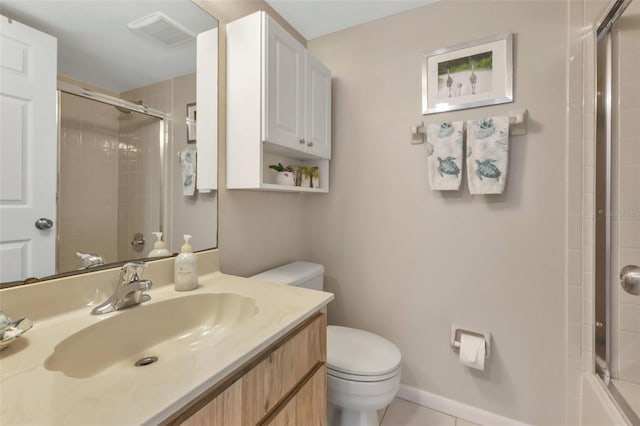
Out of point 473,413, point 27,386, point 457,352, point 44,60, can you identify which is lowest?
point 473,413

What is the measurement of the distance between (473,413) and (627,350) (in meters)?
0.75

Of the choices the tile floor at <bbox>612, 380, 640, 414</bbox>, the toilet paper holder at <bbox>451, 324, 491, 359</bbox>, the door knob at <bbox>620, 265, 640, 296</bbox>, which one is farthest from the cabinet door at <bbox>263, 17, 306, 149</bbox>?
the tile floor at <bbox>612, 380, 640, 414</bbox>

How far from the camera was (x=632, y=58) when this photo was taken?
1157 mm

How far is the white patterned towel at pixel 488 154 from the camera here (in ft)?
4.43

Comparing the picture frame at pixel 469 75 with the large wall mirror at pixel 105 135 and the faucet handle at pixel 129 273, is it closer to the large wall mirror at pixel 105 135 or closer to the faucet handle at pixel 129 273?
the large wall mirror at pixel 105 135

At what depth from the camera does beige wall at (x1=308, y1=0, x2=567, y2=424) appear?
1.36 meters

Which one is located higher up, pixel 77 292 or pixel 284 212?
pixel 284 212

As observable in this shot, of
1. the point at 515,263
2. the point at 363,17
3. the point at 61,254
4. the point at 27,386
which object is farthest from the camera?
the point at 363,17

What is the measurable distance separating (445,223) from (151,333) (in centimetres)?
143

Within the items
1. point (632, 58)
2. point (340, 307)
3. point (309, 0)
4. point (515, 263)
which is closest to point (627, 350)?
point (515, 263)

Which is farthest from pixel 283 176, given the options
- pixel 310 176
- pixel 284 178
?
pixel 310 176

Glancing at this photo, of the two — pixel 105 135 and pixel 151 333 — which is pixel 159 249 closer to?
pixel 151 333

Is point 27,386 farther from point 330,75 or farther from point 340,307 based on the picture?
point 330,75

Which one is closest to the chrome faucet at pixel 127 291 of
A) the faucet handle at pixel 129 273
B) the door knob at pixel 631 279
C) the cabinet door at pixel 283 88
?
the faucet handle at pixel 129 273
